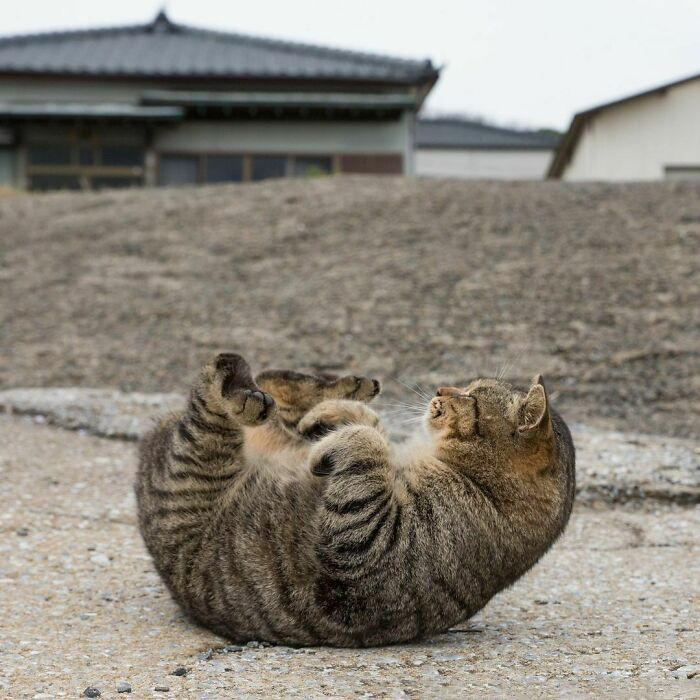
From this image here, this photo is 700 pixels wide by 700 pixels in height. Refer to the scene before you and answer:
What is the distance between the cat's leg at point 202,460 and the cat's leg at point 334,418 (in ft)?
0.94

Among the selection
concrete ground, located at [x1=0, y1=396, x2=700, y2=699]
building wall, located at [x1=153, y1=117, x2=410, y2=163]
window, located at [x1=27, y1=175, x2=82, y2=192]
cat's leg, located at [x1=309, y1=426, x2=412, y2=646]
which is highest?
building wall, located at [x1=153, y1=117, x2=410, y2=163]

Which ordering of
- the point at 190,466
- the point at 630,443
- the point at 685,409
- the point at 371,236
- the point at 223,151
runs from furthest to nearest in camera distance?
the point at 223,151 < the point at 371,236 < the point at 685,409 < the point at 630,443 < the point at 190,466

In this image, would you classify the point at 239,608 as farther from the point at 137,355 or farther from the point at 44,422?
the point at 137,355

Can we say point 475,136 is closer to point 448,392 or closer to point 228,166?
point 228,166

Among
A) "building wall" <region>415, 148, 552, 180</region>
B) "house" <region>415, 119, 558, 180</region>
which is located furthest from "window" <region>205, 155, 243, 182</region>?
"building wall" <region>415, 148, 552, 180</region>

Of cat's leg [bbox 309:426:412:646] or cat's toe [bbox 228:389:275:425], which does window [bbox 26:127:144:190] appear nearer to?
cat's toe [bbox 228:389:275:425]

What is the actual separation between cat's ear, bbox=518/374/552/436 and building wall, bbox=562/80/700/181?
14.7 metres

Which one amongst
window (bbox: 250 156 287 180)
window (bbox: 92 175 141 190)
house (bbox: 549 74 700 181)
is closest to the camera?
house (bbox: 549 74 700 181)

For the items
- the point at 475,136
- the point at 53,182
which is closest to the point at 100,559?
the point at 53,182

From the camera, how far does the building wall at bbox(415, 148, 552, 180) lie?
92.9 feet

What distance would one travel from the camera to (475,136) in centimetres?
2925

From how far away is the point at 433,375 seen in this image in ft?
24.6

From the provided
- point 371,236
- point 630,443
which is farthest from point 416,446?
point 371,236

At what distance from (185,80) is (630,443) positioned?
14.0 m
